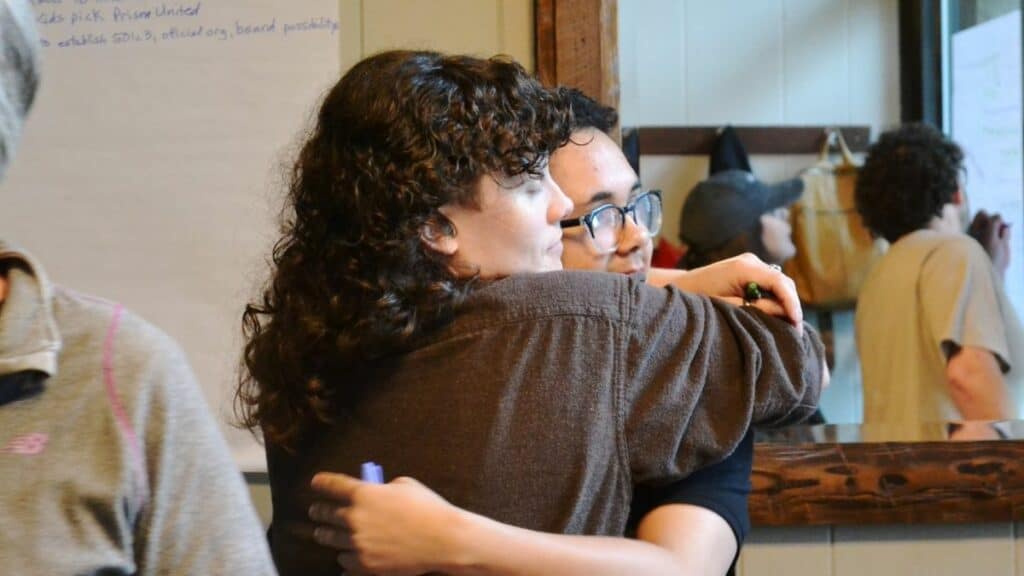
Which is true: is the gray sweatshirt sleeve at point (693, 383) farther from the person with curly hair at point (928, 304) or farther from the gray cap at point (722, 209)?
the gray cap at point (722, 209)

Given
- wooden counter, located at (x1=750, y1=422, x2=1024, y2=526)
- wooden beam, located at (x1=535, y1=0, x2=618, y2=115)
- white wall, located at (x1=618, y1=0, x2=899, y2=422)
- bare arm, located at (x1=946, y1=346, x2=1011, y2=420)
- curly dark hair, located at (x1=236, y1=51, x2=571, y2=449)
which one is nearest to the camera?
curly dark hair, located at (x1=236, y1=51, x2=571, y2=449)

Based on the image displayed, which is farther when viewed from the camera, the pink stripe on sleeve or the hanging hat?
the hanging hat

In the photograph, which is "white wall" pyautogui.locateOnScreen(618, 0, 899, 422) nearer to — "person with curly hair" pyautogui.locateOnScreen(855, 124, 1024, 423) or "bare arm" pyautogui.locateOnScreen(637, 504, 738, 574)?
Result: "person with curly hair" pyautogui.locateOnScreen(855, 124, 1024, 423)

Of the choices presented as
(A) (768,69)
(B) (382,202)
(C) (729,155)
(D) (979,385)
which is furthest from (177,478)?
(A) (768,69)

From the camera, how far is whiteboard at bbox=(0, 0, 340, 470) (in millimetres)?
1671

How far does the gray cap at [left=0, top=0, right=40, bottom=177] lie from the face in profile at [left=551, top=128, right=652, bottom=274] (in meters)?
0.60

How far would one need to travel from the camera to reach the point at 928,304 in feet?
8.23

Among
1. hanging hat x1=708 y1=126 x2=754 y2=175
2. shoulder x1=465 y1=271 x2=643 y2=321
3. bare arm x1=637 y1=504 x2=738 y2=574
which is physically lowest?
bare arm x1=637 y1=504 x2=738 y2=574

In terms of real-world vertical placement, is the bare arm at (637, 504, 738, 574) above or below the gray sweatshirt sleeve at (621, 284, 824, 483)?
below

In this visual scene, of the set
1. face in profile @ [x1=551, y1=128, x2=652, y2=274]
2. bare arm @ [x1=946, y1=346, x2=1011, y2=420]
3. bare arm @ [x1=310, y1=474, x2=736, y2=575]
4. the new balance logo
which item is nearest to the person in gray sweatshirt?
the new balance logo

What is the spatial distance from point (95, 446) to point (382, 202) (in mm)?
338

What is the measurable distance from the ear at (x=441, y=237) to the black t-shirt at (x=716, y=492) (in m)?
0.25

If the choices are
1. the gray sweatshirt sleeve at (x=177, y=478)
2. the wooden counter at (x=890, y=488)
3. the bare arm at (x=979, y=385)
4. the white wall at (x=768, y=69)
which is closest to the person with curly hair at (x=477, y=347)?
the gray sweatshirt sleeve at (x=177, y=478)

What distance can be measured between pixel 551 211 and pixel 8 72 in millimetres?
448
